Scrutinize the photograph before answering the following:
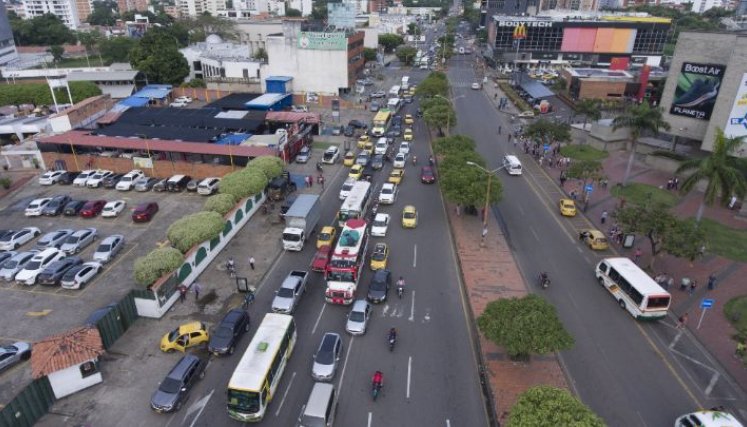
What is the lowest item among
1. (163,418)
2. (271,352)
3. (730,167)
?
(163,418)

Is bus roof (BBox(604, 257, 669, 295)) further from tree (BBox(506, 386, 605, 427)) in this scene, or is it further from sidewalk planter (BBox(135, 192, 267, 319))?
sidewalk planter (BBox(135, 192, 267, 319))

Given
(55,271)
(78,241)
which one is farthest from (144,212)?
(55,271)

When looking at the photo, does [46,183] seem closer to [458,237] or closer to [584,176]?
[458,237]

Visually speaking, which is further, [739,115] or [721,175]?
[739,115]

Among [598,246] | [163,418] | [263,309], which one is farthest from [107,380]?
[598,246]

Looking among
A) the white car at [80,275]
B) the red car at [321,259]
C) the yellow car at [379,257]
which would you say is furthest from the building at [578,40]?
the white car at [80,275]

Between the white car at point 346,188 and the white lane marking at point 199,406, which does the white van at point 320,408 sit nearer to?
the white lane marking at point 199,406

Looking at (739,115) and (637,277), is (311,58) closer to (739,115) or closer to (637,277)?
(739,115)
